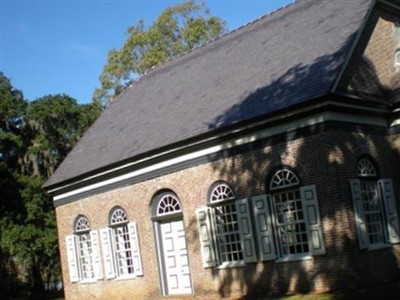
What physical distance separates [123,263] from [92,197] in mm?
2713

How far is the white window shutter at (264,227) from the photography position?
53.3 feet

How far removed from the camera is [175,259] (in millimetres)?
19453

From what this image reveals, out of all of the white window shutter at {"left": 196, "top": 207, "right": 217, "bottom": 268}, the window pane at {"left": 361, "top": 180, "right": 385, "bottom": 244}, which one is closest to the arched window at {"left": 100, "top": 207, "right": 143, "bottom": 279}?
the white window shutter at {"left": 196, "top": 207, "right": 217, "bottom": 268}

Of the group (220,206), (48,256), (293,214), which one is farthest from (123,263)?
(48,256)

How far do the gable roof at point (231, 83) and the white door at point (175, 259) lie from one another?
2.63m

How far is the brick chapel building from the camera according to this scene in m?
15.3

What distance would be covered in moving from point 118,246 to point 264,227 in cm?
682

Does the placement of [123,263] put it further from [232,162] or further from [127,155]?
[232,162]

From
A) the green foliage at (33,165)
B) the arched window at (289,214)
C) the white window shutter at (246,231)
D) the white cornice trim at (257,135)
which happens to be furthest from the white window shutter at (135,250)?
the green foliage at (33,165)

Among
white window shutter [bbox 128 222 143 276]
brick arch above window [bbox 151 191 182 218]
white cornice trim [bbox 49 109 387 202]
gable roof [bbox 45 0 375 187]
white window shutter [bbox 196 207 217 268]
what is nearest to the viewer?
white cornice trim [bbox 49 109 387 202]

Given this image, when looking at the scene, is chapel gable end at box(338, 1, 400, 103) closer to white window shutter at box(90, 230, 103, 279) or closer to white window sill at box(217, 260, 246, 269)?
white window sill at box(217, 260, 246, 269)

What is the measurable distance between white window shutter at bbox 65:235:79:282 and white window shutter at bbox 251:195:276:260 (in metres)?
9.23

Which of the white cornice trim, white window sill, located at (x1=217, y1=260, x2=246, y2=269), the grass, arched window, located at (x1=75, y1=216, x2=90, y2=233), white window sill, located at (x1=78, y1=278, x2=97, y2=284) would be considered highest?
the white cornice trim

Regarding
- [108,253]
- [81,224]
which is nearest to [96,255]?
[108,253]
